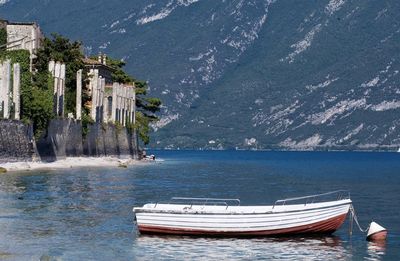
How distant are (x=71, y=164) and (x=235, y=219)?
2698 inches

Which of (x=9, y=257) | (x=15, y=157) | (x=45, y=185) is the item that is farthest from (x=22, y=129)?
(x=9, y=257)

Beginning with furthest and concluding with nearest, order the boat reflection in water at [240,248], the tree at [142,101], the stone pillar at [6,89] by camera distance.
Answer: the tree at [142,101], the stone pillar at [6,89], the boat reflection in water at [240,248]

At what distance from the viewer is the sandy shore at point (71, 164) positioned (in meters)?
100

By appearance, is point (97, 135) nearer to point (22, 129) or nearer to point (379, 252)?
point (22, 129)

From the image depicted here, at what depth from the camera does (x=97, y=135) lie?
431 feet

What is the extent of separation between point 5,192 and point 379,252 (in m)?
33.5

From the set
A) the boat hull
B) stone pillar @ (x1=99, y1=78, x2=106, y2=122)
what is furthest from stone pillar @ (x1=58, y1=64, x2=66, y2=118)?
the boat hull

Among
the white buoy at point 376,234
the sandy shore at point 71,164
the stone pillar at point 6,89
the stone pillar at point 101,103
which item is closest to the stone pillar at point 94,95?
the stone pillar at point 101,103

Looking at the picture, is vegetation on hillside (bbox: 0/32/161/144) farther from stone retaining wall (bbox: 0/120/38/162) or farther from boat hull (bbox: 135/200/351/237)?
boat hull (bbox: 135/200/351/237)

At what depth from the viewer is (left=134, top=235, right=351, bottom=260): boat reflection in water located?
156ft

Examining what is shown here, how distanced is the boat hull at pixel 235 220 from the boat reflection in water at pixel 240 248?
376 millimetres

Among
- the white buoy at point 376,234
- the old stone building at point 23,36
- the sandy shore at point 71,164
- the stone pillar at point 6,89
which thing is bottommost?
the white buoy at point 376,234

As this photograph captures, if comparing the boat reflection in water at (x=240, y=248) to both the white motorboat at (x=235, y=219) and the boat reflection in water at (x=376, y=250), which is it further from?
the boat reflection in water at (x=376, y=250)

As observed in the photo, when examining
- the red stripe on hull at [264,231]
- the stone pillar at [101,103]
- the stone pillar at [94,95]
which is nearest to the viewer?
the red stripe on hull at [264,231]
